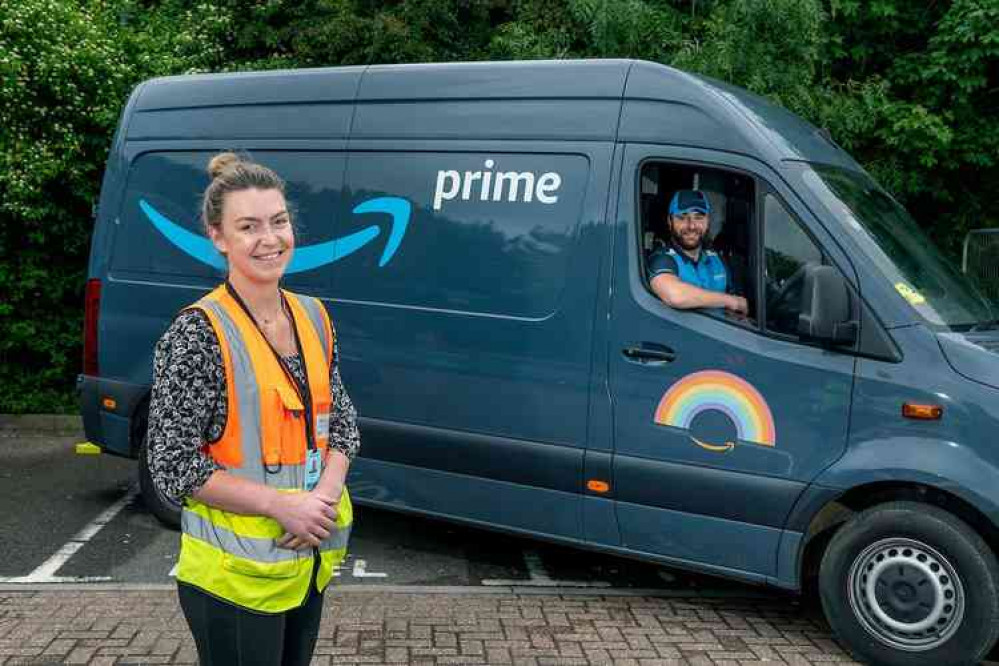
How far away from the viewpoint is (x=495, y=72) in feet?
17.1

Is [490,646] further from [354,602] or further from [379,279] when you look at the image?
[379,279]

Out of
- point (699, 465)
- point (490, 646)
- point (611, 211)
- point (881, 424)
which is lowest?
point (490, 646)

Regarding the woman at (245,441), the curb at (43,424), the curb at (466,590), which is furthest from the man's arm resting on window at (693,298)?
the curb at (43,424)

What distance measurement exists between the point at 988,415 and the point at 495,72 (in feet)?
9.20

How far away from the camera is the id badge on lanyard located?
2.34 meters

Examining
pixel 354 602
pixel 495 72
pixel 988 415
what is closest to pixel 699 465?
pixel 988 415

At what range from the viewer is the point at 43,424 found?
9.83 meters

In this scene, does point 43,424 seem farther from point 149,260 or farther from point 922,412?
point 922,412

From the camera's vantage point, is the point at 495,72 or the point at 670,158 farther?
the point at 495,72

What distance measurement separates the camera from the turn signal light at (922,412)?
13.5 ft

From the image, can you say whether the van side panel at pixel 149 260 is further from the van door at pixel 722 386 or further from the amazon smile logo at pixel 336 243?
the van door at pixel 722 386

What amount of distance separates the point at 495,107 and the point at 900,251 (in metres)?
2.06

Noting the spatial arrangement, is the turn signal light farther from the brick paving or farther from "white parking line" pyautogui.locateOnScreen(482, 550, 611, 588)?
"white parking line" pyautogui.locateOnScreen(482, 550, 611, 588)

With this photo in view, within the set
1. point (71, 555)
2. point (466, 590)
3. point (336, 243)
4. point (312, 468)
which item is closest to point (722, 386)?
point (466, 590)
